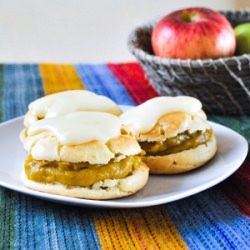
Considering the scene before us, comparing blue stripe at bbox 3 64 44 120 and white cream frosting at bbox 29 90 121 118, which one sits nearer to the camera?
white cream frosting at bbox 29 90 121 118

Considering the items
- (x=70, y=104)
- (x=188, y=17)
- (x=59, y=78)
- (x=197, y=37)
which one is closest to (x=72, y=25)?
(x=59, y=78)

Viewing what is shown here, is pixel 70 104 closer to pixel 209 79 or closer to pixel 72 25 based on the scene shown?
pixel 209 79

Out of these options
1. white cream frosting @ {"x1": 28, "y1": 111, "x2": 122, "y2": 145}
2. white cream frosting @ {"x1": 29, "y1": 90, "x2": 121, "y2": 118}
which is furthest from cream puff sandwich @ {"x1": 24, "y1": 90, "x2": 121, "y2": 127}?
white cream frosting @ {"x1": 28, "y1": 111, "x2": 122, "y2": 145}

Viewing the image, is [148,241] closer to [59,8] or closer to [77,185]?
[77,185]

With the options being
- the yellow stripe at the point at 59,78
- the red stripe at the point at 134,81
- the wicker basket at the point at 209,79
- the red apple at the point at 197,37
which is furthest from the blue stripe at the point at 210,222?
the yellow stripe at the point at 59,78

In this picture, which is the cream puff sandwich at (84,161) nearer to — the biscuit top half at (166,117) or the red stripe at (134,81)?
the biscuit top half at (166,117)

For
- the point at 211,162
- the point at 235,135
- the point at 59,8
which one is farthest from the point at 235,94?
the point at 59,8

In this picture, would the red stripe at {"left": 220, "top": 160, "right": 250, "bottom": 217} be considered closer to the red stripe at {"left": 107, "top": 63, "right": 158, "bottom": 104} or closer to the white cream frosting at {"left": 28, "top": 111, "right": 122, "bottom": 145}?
the white cream frosting at {"left": 28, "top": 111, "right": 122, "bottom": 145}
